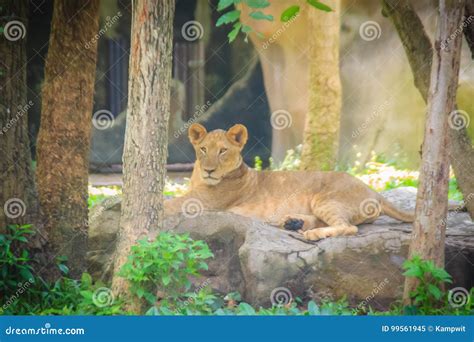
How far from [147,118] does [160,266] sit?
2.87 feet

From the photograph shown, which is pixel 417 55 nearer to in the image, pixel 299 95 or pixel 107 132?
pixel 299 95

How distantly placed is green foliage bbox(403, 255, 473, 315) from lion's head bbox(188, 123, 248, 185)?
163 centimetres

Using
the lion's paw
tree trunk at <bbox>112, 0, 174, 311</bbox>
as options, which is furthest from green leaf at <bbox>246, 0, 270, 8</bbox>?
the lion's paw

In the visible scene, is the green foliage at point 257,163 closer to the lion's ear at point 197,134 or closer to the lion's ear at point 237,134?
the lion's ear at point 237,134

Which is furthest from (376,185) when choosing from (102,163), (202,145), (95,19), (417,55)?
(95,19)

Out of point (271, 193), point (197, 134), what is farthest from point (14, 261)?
point (271, 193)

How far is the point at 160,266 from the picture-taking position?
4.29 metres

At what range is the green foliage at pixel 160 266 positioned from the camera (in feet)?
14.1

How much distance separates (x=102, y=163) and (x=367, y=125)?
284 cm

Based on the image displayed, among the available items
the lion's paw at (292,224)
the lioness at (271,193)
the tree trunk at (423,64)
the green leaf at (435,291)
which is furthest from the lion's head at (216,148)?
the green leaf at (435,291)

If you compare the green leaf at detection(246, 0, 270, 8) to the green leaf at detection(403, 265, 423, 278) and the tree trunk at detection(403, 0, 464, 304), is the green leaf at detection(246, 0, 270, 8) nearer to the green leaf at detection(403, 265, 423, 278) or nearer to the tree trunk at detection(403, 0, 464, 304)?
the tree trunk at detection(403, 0, 464, 304)

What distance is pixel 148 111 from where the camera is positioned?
441 centimetres

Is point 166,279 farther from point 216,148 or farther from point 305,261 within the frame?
point 216,148

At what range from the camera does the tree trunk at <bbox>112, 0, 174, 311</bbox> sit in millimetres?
4391
